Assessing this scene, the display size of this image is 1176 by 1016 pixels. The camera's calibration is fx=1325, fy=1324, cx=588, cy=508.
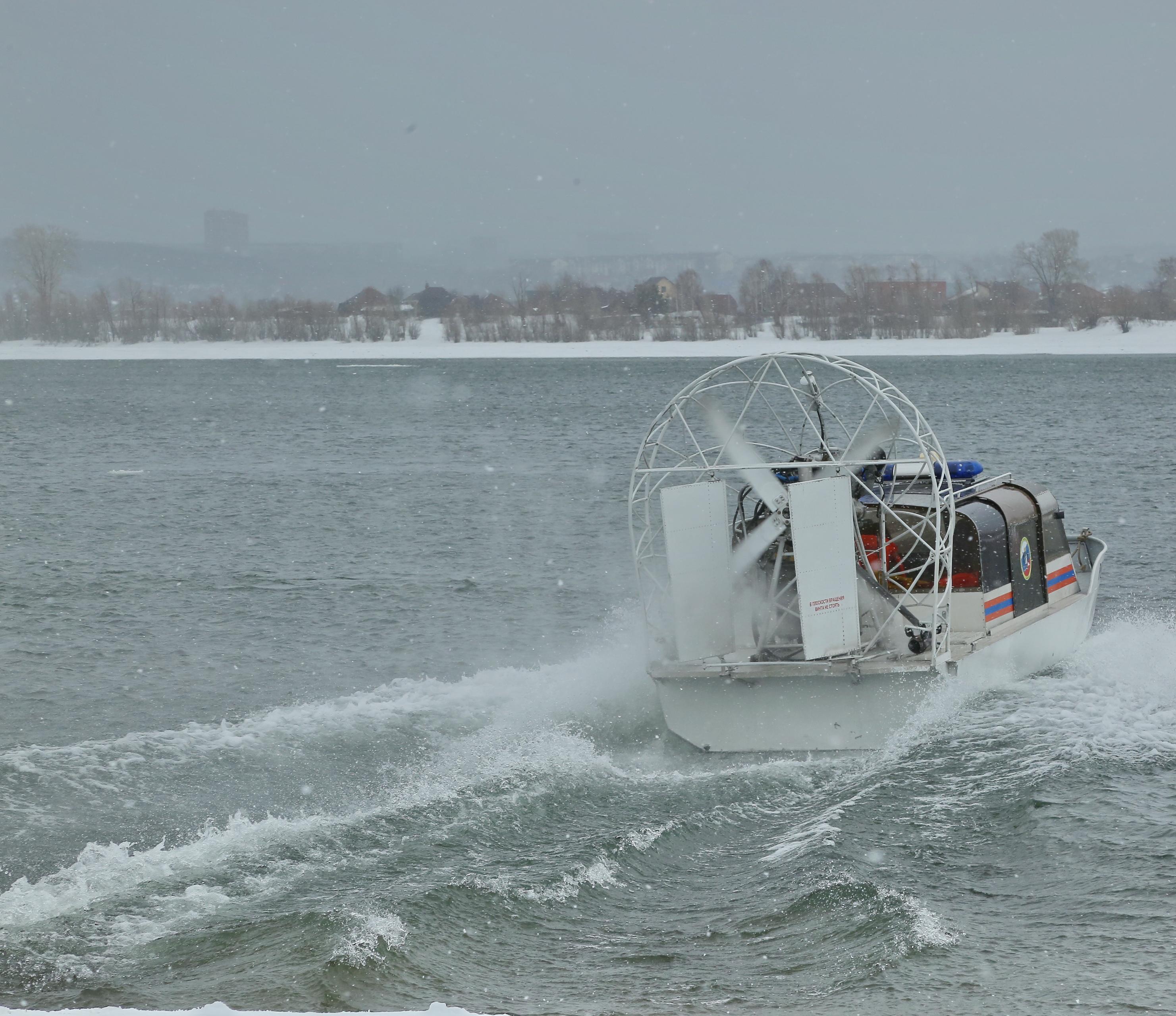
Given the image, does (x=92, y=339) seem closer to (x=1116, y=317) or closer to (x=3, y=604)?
(x=1116, y=317)

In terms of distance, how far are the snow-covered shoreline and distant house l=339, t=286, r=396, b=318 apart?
786 centimetres

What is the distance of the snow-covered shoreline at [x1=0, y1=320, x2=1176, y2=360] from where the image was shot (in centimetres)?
13050

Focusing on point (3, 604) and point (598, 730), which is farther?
point (3, 604)

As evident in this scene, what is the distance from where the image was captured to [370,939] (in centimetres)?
1102

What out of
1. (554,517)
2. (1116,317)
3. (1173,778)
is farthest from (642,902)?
(1116,317)

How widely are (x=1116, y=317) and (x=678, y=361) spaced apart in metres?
48.1

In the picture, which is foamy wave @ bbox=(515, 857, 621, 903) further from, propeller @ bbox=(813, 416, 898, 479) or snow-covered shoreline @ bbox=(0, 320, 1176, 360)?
snow-covered shoreline @ bbox=(0, 320, 1176, 360)

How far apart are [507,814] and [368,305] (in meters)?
183

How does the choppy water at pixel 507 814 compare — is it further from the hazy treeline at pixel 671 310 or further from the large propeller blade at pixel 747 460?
the hazy treeline at pixel 671 310

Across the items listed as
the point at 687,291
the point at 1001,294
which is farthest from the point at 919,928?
the point at 687,291

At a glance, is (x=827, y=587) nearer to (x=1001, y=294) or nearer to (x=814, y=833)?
(x=814, y=833)

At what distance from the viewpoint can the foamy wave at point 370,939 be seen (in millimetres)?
10742

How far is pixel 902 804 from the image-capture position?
554 inches

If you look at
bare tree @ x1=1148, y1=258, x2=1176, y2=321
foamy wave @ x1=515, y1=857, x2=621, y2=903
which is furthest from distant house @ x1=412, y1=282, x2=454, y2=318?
foamy wave @ x1=515, y1=857, x2=621, y2=903
